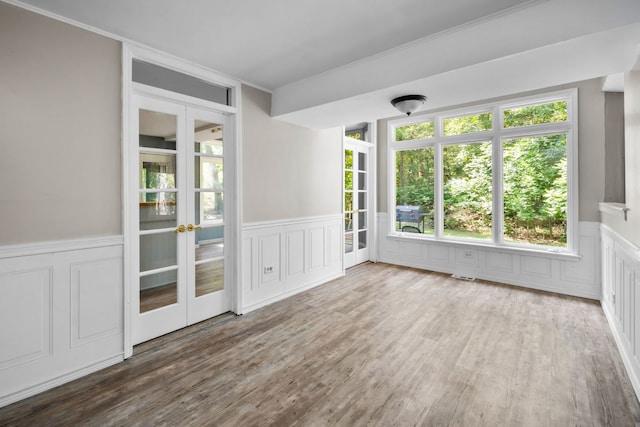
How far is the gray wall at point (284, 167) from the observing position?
3.62 meters

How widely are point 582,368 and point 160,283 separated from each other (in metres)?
3.80

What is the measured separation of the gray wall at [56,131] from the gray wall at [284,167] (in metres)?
1.37

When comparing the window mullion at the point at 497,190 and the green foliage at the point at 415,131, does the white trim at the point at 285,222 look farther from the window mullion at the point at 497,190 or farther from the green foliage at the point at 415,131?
the window mullion at the point at 497,190

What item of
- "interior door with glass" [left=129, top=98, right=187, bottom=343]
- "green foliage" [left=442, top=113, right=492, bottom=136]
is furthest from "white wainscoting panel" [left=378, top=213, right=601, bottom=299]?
"interior door with glass" [left=129, top=98, right=187, bottom=343]

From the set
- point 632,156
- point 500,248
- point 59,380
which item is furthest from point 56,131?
point 500,248

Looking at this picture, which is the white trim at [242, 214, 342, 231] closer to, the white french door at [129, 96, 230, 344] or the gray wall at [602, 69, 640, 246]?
the white french door at [129, 96, 230, 344]

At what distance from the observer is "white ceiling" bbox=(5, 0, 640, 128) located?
2029 mm

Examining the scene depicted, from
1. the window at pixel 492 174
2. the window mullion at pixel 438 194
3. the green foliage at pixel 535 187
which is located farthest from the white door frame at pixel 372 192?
the green foliage at pixel 535 187

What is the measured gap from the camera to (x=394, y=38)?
2.57 m

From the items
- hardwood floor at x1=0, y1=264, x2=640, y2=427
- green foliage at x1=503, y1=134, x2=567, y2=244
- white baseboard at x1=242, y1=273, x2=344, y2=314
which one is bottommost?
hardwood floor at x1=0, y1=264, x2=640, y2=427

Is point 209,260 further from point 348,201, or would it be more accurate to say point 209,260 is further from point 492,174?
point 492,174

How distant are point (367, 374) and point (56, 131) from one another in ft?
9.90

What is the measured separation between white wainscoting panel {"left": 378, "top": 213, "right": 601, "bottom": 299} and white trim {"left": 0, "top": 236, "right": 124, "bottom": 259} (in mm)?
4649

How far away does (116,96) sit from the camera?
8.38ft
